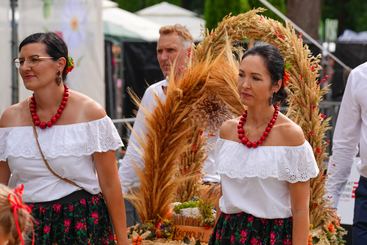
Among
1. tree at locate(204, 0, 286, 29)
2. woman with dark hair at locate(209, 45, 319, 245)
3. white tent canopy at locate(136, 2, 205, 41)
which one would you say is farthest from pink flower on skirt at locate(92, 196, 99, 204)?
white tent canopy at locate(136, 2, 205, 41)

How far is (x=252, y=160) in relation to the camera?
14.2 feet

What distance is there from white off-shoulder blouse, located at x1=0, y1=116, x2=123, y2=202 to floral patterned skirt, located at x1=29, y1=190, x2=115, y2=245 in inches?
1.6

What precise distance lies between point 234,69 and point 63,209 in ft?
5.00

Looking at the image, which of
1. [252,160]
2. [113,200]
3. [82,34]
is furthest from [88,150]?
[82,34]

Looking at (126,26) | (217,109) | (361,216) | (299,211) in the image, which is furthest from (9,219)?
(126,26)

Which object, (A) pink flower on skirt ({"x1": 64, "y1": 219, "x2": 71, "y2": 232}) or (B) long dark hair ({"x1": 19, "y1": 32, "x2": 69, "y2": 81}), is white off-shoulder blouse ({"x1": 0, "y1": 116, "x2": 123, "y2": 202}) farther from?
(B) long dark hair ({"x1": 19, "y1": 32, "x2": 69, "y2": 81})

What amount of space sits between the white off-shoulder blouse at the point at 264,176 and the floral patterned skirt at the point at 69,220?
0.65 meters

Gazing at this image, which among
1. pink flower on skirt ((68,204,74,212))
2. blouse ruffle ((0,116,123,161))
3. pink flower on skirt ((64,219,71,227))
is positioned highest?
blouse ruffle ((0,116,123,161))

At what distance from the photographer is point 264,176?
14.1ft

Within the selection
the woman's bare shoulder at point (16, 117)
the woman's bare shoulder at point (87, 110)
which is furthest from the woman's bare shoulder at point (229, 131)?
the woman's bare shoulder at point (16, 117)

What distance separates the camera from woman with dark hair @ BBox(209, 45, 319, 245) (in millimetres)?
4312

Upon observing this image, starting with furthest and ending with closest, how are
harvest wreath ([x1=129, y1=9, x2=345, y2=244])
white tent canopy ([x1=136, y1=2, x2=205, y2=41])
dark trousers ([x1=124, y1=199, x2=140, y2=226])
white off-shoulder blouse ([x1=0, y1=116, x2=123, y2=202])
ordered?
white tent canopy ([x1=136, y1=2, x2=205, y2=41]), dark trousers ([x1=124, y1=199, x2=140, y2=226]), harvest wreath ([x1=129, y1=9, x2=345, y2=244]), white off-shoulder blouse ([x1=0, y1=116, x2=123, y2=202])

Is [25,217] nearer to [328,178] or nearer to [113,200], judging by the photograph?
[113,200]

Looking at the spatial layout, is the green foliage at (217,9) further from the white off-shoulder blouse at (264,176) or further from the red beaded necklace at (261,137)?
the white off-shoulder blouse at (264,176)
